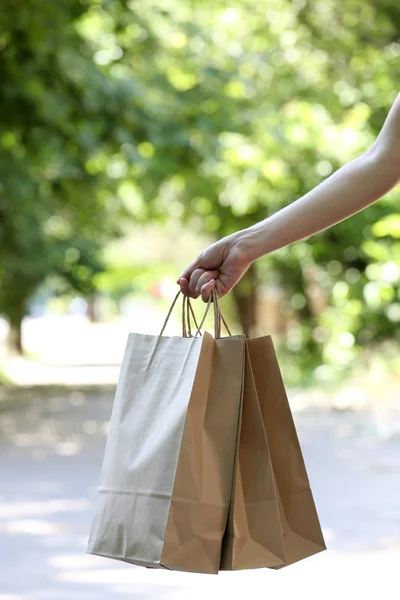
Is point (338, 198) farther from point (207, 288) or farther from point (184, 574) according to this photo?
point (184, 574)

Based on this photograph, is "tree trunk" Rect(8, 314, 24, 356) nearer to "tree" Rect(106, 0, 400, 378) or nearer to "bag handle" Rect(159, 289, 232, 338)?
"tree" Rect(106, 0, 400, 378)

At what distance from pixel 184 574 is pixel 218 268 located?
3.47 meters

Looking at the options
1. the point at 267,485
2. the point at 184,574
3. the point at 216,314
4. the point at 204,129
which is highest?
the point at 204,129

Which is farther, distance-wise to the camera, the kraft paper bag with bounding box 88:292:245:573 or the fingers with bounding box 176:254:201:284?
the fingers with bounding box 176:254:201:284

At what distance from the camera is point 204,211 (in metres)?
20.1

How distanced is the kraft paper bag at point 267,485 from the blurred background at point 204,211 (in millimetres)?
2764

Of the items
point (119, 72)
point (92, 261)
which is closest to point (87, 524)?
point (119, 72)

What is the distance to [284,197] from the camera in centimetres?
1800

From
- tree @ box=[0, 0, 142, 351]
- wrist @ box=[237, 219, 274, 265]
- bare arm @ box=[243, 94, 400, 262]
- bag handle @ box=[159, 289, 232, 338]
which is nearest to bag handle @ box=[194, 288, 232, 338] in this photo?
bag handle @ box=[159, 289, 232, 338]

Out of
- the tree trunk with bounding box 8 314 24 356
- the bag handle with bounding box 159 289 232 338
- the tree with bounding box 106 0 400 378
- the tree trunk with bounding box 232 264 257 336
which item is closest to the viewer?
the bag handle with bounding box 159 289 232 338

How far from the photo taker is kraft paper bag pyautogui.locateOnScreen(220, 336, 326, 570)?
8.07ft

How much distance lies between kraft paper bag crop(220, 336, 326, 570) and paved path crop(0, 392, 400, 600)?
2.72m

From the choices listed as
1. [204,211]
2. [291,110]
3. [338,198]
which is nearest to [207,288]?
[338,198]

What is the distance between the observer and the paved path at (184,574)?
5340 millimetres
